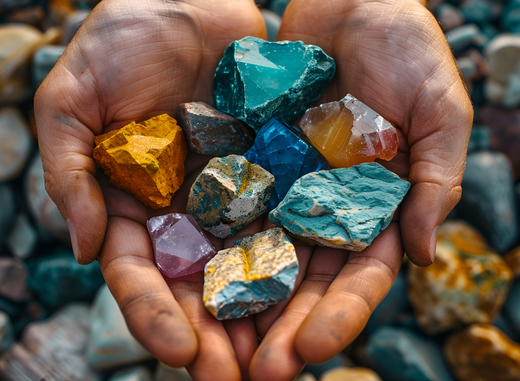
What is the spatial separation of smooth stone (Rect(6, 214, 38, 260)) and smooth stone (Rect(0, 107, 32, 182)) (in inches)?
14.2

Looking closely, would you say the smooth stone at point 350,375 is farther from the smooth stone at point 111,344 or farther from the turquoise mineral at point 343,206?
the turquoise mineral at point 343,206

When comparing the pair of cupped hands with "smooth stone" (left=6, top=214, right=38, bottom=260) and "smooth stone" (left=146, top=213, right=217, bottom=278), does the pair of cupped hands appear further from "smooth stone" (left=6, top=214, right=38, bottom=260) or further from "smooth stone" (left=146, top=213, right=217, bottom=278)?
"smooth stone" (left=6, top=214, right=38, bottom=260)

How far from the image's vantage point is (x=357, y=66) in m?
1.88

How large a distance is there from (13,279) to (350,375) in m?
2.44

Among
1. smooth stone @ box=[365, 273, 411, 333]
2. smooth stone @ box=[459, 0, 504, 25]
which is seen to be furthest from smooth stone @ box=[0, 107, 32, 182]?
smooth stone @ box=[459, 0, 504, 25]

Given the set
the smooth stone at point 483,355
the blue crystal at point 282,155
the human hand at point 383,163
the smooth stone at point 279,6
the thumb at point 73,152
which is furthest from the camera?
the smooth stone at point 279,6

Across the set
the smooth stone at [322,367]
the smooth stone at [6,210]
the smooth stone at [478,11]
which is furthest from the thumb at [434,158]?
the smooth stone at [6,210]

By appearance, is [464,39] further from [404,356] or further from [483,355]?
[404,356]

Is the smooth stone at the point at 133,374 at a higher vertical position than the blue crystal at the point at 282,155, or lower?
lower

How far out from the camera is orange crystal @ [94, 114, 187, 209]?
5.32 ft

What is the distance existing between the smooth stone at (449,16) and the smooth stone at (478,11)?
10 cm

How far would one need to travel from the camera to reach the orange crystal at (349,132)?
168 centimetres

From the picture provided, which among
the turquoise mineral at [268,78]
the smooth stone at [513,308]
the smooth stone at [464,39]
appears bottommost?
the smooth stone at [513,308]

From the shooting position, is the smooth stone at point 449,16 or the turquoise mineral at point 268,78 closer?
the turquoise mineral at point 268,78
